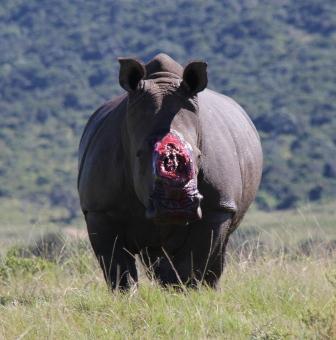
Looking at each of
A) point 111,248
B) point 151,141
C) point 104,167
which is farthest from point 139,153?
point 111,248

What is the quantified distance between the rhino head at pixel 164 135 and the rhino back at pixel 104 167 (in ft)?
0.53

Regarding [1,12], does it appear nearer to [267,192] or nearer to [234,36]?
[234,36]

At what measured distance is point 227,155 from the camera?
321 inches

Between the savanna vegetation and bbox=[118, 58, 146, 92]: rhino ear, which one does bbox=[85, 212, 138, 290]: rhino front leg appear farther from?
the savanna vegetation

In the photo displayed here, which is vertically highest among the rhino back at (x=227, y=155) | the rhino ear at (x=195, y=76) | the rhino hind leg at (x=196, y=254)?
the rhino ear at (x=195, y=76)

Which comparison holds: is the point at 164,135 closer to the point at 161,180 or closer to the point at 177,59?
the point at 161,180

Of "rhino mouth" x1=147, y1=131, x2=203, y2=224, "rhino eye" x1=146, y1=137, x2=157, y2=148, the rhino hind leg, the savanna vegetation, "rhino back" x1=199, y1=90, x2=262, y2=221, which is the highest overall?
"rhino eye" x1=146, y1=137, x2=157, y2=148

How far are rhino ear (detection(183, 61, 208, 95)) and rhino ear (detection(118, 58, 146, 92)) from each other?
0.26 meters

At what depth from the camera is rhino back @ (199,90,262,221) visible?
7.79 meters

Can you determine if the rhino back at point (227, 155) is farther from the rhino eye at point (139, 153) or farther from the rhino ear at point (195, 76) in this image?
the rhino eye at point (139, 153)

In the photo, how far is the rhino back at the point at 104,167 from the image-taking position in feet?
25.6

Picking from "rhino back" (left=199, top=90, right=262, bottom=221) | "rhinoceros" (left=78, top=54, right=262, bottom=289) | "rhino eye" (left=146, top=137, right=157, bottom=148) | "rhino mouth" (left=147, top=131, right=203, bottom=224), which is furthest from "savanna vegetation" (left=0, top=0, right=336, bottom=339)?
"rhino mouth" (left=147, top=131, right=203, bottom=224)

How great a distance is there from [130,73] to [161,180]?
922mm

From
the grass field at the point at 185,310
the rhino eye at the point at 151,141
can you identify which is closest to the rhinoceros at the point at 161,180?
the rhino eye at the point at 151,141
